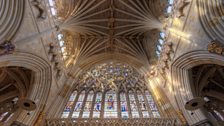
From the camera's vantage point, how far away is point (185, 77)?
11.5 meters

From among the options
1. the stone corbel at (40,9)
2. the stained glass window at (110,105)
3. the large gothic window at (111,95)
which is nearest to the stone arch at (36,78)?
the stone corbel at (40,9)

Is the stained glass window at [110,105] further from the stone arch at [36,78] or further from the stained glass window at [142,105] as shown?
the stone arch at [36,78]

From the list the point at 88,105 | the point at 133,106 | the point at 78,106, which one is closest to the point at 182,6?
the point at 133,106

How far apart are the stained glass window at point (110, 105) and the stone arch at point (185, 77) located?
4.15 metres

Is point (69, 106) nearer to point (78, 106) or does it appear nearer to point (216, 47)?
point (78, 106)

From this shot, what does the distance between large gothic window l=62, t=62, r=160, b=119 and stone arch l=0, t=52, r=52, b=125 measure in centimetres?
A: 229

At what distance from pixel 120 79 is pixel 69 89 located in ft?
15.0

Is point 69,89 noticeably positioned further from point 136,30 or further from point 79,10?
point 136,30

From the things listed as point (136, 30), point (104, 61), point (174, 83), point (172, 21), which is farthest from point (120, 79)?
point (172, 21)

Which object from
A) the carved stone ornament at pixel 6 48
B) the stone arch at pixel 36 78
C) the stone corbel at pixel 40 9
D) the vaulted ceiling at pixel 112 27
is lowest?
the carved stone ornament at pixel 6 48

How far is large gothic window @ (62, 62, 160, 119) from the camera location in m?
13.2

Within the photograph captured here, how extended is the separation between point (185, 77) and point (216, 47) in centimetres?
360

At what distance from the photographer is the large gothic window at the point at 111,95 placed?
13156 mm

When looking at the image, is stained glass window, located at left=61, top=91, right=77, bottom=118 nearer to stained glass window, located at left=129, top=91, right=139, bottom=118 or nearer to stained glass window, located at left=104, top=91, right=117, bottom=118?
stained glass window, located at left=104, top=91, right=117, bottom=118
